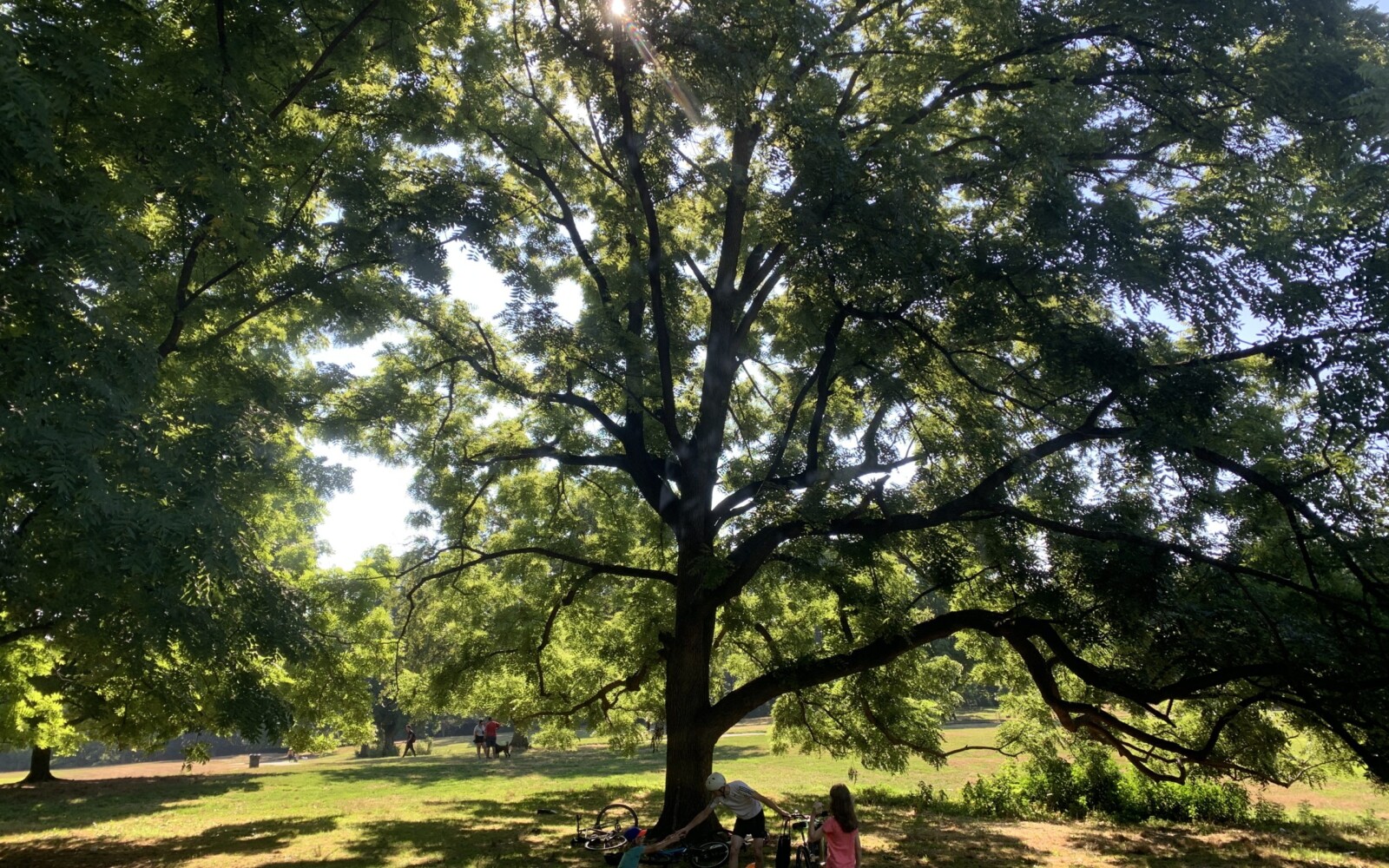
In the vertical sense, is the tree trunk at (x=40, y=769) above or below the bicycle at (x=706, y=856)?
below

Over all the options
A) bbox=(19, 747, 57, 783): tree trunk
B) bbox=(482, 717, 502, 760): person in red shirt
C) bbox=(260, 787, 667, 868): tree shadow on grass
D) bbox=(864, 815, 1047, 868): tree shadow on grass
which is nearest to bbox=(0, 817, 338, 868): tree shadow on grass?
bbox=(260, 787, 667, 868): tree shadow on grass

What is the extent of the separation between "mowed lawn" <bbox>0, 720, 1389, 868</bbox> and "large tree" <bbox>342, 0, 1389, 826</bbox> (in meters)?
1.67

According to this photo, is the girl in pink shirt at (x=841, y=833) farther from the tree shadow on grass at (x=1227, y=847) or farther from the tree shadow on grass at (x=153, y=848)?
the tree shadow on grass at (x=153, y=848)

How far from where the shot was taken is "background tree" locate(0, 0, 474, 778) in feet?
16.1

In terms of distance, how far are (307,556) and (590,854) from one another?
15524mm

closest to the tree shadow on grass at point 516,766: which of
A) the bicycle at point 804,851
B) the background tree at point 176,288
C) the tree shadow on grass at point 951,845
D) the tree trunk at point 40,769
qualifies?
the tree trunk at point 40,769

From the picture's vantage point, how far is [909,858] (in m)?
10.6

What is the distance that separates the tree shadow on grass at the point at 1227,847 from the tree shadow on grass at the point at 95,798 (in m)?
16.6

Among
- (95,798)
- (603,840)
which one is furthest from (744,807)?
(95,798)

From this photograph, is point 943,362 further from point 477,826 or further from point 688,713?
point 477,826

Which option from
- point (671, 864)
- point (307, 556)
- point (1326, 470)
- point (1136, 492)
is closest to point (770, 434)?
point (1136, 492)

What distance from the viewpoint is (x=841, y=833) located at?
22.2ft

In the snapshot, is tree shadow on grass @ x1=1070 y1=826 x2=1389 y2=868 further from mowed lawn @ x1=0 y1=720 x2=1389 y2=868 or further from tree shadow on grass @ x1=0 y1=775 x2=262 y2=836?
tree shadow on grass @ x1=0 y1=775 x2=262 y2=836

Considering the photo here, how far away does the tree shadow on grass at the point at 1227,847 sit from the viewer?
11.1 m
